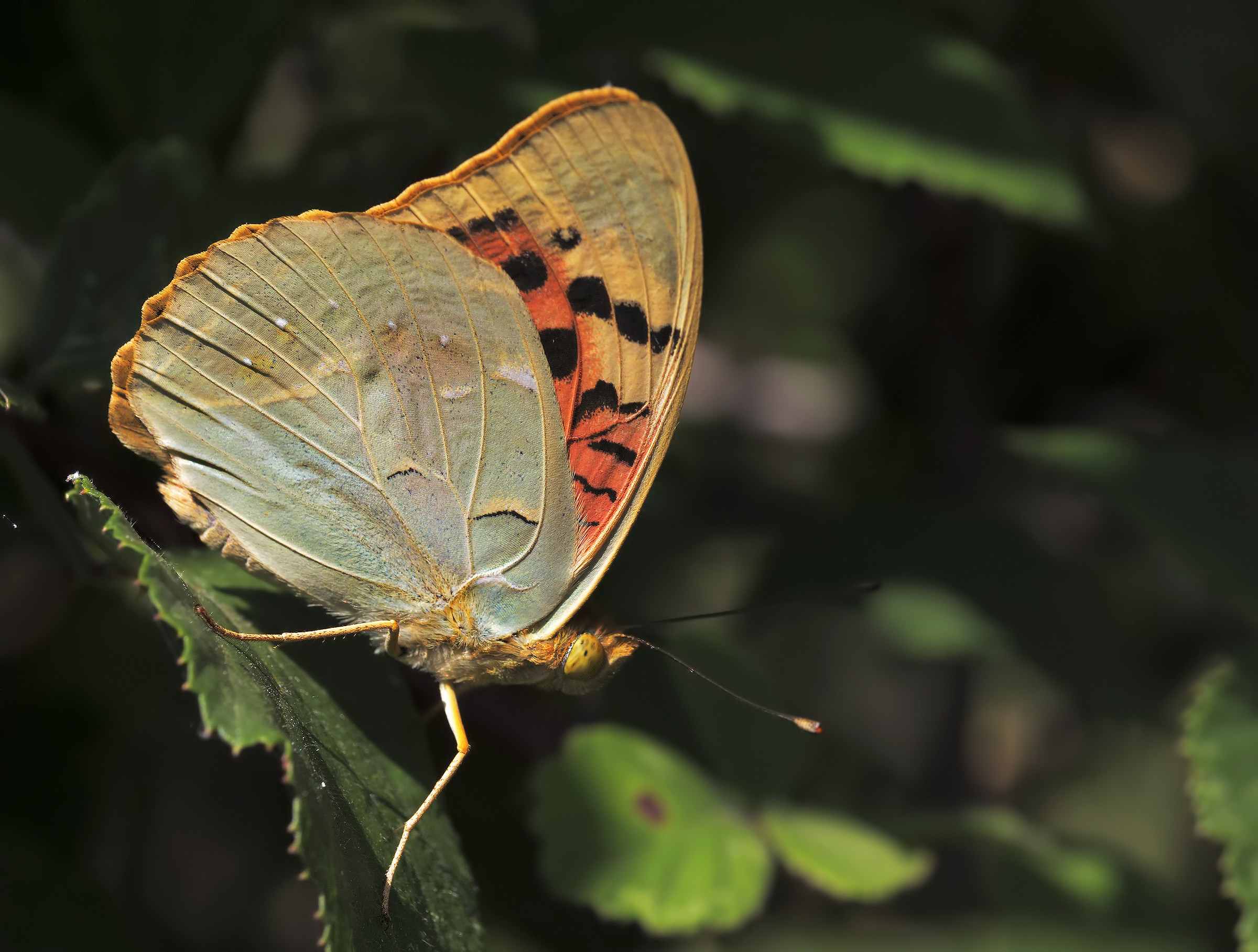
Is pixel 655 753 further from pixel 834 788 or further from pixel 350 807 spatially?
pixel 350 807

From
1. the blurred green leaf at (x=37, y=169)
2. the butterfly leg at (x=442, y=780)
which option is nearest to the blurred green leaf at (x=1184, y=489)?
the butterfly leg at (x=442, y=780)

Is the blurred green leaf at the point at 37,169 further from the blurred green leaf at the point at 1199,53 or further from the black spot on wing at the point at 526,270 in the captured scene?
the blurred green leaf at the point at 1199,53

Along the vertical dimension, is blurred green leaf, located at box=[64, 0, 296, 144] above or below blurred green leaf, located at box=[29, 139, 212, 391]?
above

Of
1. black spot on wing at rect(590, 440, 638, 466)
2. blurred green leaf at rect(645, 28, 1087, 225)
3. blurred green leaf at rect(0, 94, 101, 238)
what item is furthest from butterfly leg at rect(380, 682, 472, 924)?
blurred green leaf at rect(645, 28, 1087, 225)

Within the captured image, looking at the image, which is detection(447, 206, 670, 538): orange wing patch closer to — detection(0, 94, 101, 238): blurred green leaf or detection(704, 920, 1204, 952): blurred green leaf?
detection(0, 94, 101, 238): blurred green leaf

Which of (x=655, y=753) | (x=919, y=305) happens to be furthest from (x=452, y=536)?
(x=919, y=305)

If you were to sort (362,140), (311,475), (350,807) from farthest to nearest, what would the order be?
1. (362,140)
2. (311,475)
3. (350,807)

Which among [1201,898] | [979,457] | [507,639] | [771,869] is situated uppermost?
[507,639]
